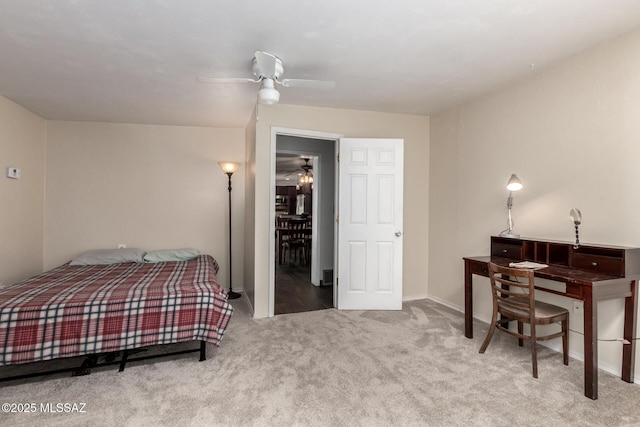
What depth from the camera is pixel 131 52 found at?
2.43m

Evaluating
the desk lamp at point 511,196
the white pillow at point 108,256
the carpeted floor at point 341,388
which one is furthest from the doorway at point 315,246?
the desk lamp at point 511,196

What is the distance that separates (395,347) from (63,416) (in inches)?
91.4

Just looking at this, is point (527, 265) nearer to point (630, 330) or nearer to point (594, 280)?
point (594, 280)

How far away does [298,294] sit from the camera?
179 inches

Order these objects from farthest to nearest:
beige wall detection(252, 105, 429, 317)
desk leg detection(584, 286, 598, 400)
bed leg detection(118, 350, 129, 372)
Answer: beige wall detection(252, 105, 429, 317)
bed leg detection(118, 350, 129, 372)
desk leg detection(584, 286, 598, 400)

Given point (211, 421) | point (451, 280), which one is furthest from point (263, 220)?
point (451, 280)

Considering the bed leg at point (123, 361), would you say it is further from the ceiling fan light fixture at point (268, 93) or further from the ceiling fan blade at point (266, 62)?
the ceiling fan blade at point (266, 62)

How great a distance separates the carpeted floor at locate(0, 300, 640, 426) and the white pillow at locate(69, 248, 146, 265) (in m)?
1.79

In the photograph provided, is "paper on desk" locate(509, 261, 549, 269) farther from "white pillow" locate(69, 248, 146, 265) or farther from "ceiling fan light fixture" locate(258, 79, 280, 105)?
"white pillow" locate(69, 248, 146, 265)

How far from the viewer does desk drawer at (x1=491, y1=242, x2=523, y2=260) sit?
283 cm

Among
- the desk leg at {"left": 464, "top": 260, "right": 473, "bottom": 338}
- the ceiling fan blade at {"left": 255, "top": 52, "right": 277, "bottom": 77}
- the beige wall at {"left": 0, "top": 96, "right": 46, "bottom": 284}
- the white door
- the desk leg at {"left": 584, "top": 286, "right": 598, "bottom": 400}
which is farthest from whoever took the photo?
the white door

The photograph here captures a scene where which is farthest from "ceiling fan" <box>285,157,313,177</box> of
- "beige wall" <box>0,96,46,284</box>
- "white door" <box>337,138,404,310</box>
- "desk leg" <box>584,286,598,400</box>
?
"desk leg" <box>584,286,598,400</box>

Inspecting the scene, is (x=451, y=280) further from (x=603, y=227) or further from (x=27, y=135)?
(x=27, y=135)

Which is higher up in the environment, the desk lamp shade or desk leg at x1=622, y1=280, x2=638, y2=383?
the desk lamp shade
